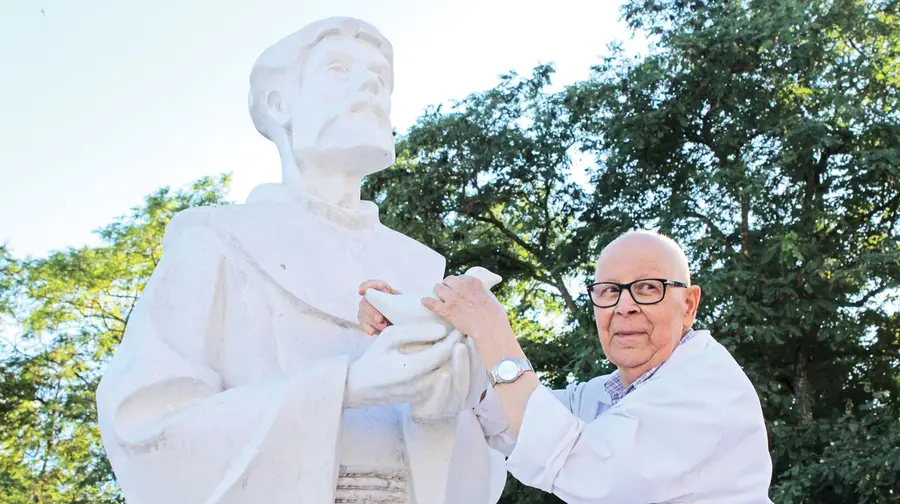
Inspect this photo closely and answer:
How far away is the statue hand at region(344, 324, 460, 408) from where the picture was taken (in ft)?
8.69

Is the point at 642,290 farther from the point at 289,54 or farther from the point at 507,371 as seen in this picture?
the point at 289,54

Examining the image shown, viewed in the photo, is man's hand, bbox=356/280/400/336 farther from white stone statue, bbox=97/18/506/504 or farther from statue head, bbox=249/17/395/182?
statue head, bbox=249/17/395/182

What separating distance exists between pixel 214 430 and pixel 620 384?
1338mm

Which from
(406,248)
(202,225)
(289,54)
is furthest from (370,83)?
(202,225)

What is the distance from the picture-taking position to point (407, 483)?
2.87 m

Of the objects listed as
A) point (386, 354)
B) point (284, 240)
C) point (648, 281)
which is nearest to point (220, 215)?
point (284, 240)

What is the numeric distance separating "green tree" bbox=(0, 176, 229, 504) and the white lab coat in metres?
14.4

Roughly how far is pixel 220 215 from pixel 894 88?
10.5 m

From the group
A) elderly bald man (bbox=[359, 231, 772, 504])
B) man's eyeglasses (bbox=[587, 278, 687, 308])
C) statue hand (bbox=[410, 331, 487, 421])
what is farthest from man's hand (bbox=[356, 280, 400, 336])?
man's eyeglasses (bbox=[587, 278, 687, 308])

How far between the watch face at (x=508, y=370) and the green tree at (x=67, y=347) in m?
14.3

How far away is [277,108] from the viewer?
3.42 m

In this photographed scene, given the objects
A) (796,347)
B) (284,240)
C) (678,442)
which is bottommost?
(678,442)

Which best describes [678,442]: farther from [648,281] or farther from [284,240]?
[284,240]

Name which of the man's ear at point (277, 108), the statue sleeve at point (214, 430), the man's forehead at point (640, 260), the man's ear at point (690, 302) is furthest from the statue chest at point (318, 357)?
the man's ear at point (690, 302)
